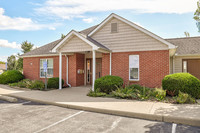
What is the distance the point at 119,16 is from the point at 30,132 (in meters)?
10.1

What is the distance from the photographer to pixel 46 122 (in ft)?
17.6

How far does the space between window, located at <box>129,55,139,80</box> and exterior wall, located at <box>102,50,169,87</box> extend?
223mm

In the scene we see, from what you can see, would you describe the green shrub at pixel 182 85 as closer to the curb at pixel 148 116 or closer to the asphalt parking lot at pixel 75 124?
the curb at pixel 148 116

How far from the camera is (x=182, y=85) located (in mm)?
8523

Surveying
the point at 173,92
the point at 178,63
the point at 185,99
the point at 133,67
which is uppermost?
the point at 178,63

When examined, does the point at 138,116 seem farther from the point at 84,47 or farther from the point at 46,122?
the point at 84,47

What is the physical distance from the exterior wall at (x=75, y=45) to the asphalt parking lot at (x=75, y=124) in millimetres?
5703

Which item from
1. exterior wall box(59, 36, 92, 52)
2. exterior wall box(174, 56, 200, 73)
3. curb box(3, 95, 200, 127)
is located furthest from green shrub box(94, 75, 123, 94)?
exterior wall box(174, 56, 200, 73)

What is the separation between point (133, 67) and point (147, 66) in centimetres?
101

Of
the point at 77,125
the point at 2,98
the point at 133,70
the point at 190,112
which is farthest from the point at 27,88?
the point at 190,112

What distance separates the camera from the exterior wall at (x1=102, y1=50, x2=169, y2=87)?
35.9ft

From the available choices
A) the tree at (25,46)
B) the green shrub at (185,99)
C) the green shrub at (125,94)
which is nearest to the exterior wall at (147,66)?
the green shrub at (125,94)

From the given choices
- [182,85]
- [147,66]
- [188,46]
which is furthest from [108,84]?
[188,46]

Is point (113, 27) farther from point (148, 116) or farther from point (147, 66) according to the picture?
point (148, 116)
